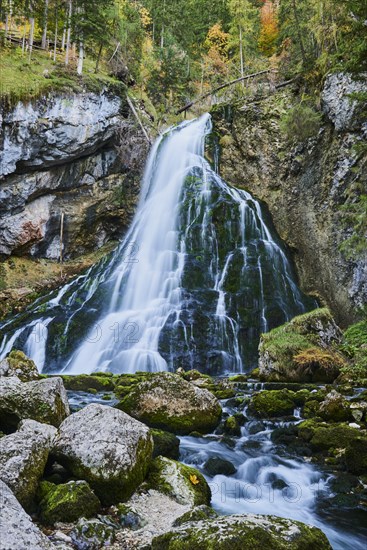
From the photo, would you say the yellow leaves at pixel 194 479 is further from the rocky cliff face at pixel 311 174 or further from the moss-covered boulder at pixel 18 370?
the rocky cliff face at pixel 311 174

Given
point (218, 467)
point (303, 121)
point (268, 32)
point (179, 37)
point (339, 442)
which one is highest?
point (268, 32)

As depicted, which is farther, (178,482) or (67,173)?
(67,173)

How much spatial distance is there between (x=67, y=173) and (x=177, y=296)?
389 inches

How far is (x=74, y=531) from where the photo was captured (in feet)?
12.9

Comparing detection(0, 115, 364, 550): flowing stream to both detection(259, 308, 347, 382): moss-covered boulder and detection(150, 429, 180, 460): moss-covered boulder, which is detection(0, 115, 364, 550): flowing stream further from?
detection(150, 429, 180, 460): moss-covered boulder

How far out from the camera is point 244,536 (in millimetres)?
3205

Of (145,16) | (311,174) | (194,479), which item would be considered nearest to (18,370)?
(194,479)

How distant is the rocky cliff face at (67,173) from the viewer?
66.2 ft

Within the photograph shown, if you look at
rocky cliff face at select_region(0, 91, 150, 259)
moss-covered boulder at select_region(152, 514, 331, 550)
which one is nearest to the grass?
rocky cliff face at select_region(0, 91, 150, 259)

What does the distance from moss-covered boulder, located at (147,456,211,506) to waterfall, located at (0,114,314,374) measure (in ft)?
28.9

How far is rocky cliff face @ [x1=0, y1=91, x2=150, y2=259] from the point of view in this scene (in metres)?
20.2

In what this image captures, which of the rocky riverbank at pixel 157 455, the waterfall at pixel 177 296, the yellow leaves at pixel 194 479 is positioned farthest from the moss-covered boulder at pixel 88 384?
the yellow leaves at pixel 194 479

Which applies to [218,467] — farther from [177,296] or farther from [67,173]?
[67,173]

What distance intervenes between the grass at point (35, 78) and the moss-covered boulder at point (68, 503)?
19445 millimetres
